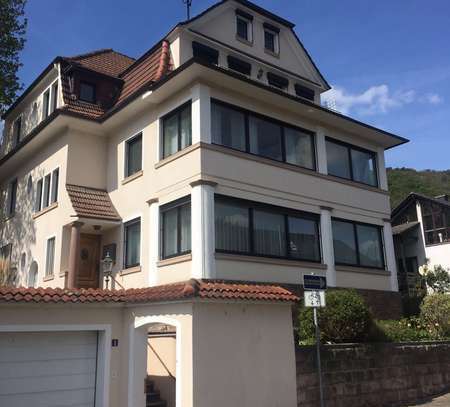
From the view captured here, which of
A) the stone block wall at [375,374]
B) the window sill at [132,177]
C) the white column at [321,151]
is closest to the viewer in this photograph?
the stone block wall at [375,374]

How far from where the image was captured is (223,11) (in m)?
19.7

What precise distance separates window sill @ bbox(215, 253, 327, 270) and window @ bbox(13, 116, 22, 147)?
14434 millimetres

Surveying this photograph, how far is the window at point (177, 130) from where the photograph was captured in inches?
619

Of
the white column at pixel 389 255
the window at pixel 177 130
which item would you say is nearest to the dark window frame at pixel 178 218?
the window at pixel 177 130

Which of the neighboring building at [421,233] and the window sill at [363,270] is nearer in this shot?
the window sill at [363,270]

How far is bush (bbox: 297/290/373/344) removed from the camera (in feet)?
42.8

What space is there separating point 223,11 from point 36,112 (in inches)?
372

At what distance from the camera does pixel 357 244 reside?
1897cm

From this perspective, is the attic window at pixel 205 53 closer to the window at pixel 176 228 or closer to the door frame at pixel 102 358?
the window at pixel 176 228

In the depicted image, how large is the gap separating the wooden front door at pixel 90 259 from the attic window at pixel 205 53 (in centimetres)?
778

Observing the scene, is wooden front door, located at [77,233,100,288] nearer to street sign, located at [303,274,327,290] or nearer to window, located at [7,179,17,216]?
window, located at [7,179,17,216]

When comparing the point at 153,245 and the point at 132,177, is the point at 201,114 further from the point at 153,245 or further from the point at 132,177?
the point at 153,245

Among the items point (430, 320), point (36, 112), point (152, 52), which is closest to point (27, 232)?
point (36, 112)

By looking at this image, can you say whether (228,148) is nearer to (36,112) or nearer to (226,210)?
(226,210)
